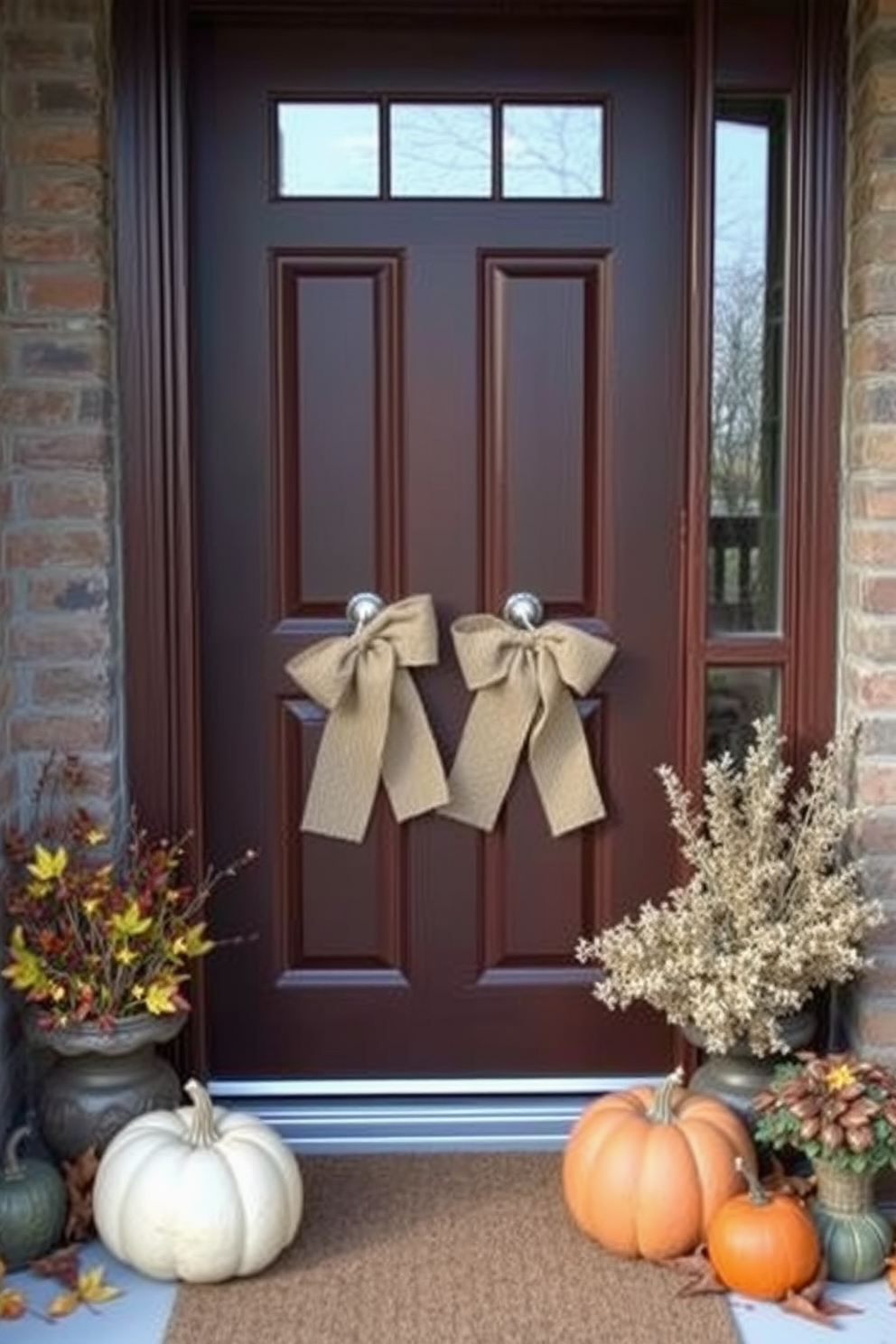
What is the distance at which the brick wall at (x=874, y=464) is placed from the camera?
2936 millimetres

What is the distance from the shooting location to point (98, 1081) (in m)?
2.92

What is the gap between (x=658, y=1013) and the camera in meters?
3.32

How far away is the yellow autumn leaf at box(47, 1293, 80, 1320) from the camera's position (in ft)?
8.66

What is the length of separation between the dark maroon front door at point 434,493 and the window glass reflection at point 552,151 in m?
0.03

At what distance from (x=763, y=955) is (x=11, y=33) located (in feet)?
6.67

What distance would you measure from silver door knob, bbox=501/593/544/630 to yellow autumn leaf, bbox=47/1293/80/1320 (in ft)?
4.59

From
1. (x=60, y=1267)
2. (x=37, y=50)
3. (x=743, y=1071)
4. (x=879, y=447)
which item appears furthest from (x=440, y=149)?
(x=60, y=1267)

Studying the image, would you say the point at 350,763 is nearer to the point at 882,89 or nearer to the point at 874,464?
the point at 874,464

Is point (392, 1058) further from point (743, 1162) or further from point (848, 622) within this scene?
point (848, 622)

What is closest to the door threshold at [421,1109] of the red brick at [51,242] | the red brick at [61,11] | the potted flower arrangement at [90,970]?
the potted flower arrangement at [90,970]

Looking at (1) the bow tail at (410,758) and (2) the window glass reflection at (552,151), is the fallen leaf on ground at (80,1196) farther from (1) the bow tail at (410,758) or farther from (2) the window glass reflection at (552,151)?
(2) the window glass reflection at (552,151)

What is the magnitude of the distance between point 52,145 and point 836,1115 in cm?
209

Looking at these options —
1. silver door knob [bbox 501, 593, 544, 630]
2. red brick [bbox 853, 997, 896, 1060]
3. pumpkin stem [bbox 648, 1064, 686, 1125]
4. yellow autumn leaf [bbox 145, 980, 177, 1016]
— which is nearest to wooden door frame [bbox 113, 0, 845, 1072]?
silver door knob [bbox 501, 593, 544, 630]

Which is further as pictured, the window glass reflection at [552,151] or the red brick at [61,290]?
the window glass reflection at [552,151]
